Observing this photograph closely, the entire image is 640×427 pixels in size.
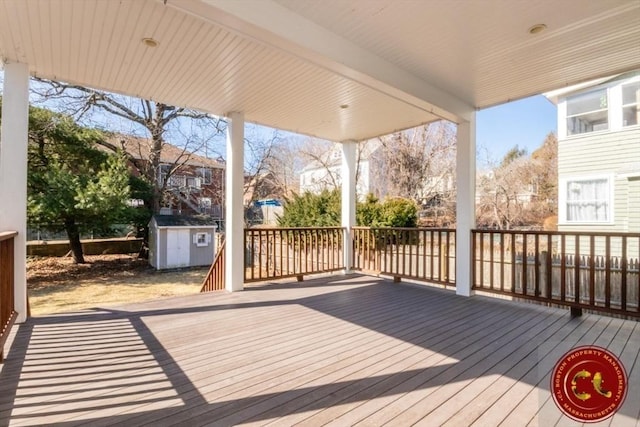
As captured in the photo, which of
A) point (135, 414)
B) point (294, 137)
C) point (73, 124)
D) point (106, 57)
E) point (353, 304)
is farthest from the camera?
point (294, 137)

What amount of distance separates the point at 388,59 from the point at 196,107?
294 cm

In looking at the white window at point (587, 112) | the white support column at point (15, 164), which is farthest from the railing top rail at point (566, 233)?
the white window at point (587, 112)

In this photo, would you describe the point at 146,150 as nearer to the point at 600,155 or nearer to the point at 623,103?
the point at 600,155

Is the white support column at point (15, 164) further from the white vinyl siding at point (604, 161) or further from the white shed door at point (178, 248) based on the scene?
the white vinyl siding at point (604, 161)

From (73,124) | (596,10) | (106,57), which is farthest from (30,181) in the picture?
(596,10)

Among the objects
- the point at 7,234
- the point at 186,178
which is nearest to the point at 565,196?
the point at 7,234

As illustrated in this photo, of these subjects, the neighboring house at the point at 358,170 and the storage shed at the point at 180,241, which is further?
the neighboring house at the point at 358,170

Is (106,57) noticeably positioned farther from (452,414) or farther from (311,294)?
(452,414)

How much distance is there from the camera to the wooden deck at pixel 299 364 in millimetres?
1854

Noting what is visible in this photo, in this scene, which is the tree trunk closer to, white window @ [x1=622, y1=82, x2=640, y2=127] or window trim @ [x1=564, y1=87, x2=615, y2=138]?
window trim @ [x1=564, y1=87, x2=615, y2=138]

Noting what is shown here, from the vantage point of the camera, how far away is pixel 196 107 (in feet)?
15.9

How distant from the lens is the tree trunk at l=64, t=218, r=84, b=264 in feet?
32.4

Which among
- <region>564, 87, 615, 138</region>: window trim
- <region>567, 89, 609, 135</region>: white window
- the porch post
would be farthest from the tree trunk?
<region>567, 89, 609, 135</region>: white window

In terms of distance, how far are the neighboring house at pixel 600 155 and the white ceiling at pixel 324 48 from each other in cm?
475
